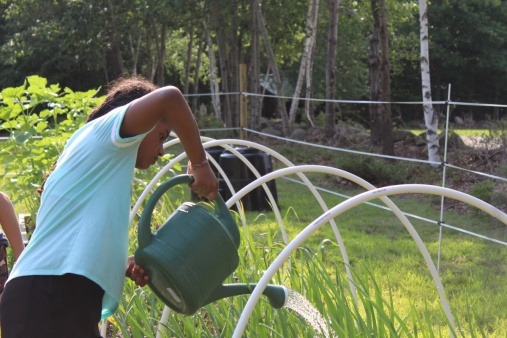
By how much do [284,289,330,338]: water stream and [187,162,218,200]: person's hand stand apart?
35 centimetres

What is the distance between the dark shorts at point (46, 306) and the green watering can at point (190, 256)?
17cm

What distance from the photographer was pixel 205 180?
7.22ft

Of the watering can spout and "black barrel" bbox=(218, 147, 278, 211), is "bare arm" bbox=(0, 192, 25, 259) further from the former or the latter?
"black barrel" bbox=(218, 147, 278, 211)

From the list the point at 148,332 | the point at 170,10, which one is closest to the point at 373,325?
the point at 148,332

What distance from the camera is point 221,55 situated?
1691 centimetres

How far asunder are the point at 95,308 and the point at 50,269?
0.16 meters

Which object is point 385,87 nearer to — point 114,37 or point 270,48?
point 270,48

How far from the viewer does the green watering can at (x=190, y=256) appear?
2.14 m

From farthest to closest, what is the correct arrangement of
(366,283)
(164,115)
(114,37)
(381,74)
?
(114,37) < (381,74) < (366,283) < (164,115)

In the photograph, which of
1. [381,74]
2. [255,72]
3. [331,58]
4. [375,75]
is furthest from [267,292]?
[255,72]

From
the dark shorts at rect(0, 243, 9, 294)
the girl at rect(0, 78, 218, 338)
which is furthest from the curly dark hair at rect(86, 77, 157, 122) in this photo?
the dark shorts at rect(0, 243, 9, 294)

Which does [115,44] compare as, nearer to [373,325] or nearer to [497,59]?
[497,59]

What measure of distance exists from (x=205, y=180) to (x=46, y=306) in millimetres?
484

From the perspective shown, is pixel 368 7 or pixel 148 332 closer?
pixel 148 332
